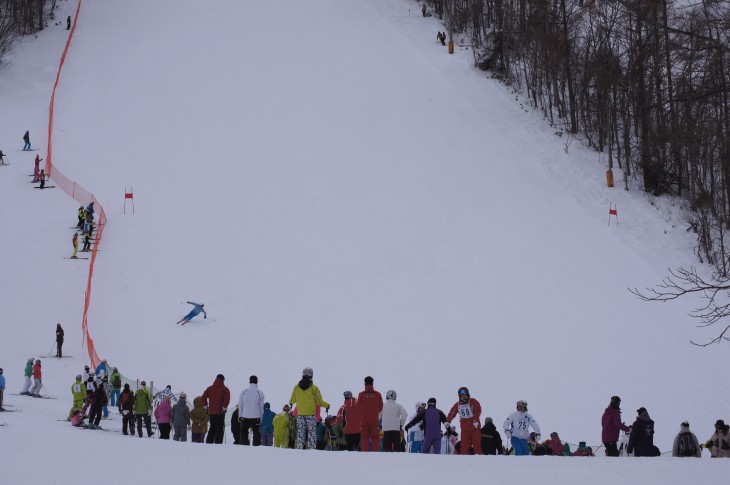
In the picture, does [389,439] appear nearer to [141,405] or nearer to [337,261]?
[141,405]

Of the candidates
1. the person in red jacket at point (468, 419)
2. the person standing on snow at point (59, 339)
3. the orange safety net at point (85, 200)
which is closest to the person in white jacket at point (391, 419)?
the person in red jacket at point (468, 419)

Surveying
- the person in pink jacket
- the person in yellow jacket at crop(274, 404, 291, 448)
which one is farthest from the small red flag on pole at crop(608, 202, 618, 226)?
the person in pink jacket

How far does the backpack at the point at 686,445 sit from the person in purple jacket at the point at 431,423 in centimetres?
348

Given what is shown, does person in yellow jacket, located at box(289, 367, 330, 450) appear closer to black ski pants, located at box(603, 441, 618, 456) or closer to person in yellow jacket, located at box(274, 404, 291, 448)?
person in yellow jacket, located at box(274, 404, 291, 448)

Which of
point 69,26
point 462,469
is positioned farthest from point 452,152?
point 69,26

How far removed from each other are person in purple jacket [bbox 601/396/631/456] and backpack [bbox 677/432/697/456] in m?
0.94

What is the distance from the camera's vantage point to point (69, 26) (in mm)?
56188

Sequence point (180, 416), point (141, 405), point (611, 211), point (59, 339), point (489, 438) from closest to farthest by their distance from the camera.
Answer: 1. point (489, 438)
2. point (180, 416)
3. point (141, 405)
4. point (59, 339)
5. point (611, 211)

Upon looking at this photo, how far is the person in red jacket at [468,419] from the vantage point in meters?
12.7

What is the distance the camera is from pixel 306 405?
12609 millimetres

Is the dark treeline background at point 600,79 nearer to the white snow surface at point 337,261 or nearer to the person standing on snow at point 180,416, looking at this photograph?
the white snow surface at point 337,261

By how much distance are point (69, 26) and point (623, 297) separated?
44.0m

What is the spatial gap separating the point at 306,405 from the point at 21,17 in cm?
5355

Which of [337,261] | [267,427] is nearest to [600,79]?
[337,261]
